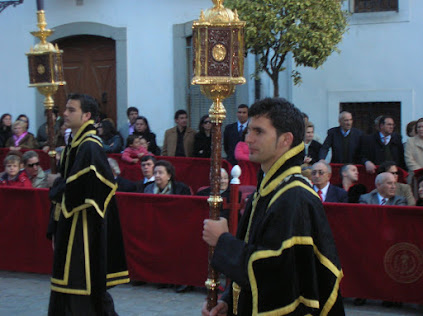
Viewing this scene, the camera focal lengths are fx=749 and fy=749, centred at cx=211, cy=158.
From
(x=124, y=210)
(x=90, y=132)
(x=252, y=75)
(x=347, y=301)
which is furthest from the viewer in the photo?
(x=252, y=75)

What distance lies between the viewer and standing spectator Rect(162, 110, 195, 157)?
1153cm

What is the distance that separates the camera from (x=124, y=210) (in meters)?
7.90

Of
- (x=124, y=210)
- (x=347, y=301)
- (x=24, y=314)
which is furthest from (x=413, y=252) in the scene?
(x=24, y=314)

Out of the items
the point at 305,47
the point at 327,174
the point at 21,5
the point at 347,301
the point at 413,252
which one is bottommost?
the point at 347,301

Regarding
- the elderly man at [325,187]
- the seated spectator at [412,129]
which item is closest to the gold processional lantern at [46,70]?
the elderly man at [325,187]

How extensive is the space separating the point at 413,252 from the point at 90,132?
10.2 ft

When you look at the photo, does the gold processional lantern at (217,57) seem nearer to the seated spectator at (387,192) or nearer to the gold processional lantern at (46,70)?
the seated spectator at (387,192)

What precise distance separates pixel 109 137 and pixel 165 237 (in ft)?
15.0

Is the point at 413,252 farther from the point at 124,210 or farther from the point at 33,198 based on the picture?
the point at 33,198

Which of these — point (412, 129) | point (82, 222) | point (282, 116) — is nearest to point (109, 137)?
point (412, 129)

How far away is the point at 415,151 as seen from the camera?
9664 mm

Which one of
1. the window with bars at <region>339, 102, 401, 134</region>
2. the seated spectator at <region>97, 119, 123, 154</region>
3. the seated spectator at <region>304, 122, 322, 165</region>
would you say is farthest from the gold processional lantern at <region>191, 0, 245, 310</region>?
the window with bars at <region>339, 102, 401, 134</region>

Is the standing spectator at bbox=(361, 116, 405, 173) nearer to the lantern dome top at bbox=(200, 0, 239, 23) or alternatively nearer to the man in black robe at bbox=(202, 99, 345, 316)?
the lantern dome top at bbox=(200, 0, 239, 23)

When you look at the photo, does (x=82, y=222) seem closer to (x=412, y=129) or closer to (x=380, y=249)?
(x=380, y=249)
